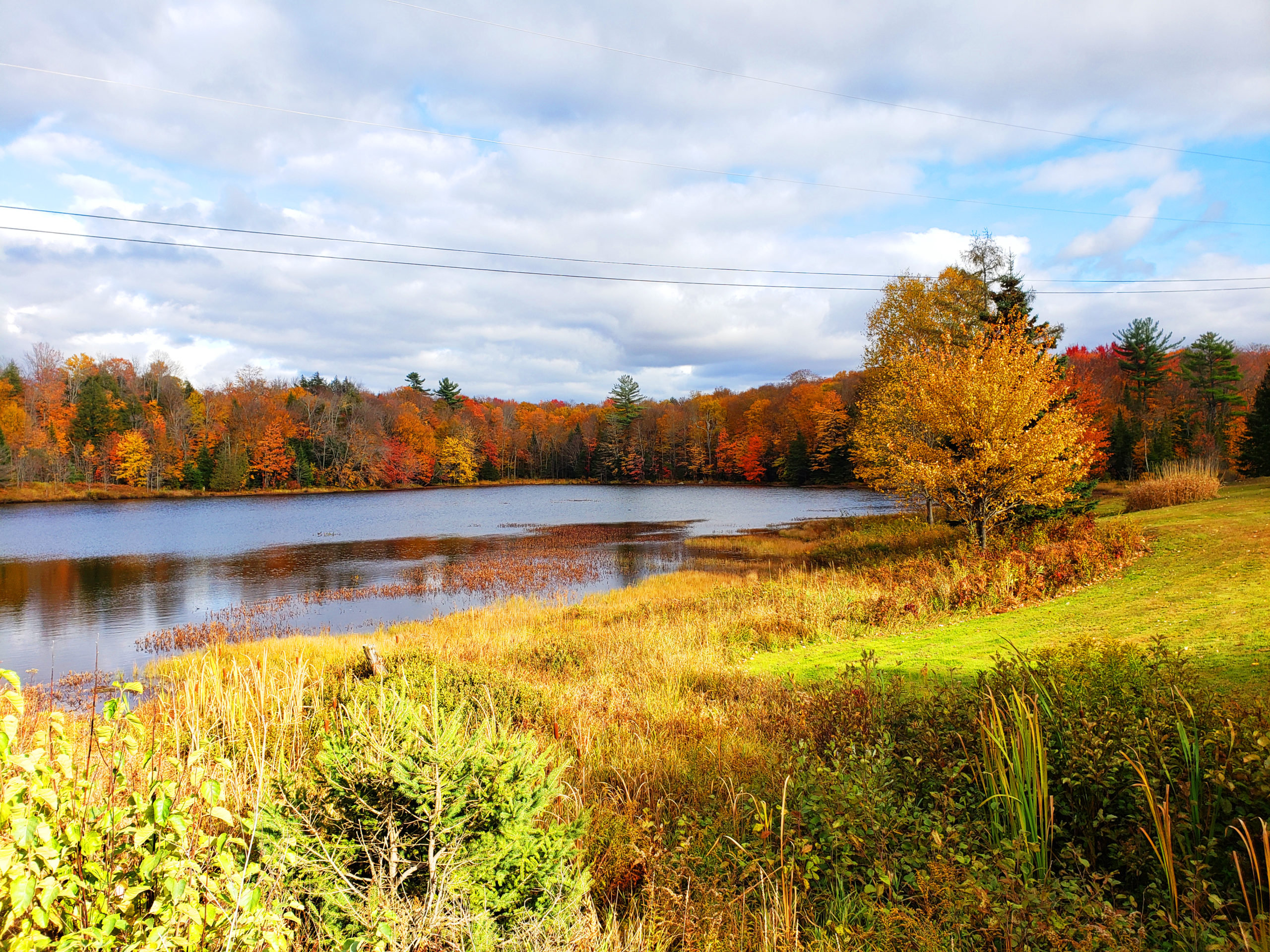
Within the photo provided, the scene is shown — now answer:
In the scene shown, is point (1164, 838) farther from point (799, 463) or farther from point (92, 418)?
point (92, 418)

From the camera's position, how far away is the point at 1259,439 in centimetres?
3353

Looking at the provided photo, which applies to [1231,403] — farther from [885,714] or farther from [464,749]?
[464,749]

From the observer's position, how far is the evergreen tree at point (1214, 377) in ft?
165

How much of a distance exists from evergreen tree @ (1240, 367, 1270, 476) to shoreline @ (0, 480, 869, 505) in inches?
1344

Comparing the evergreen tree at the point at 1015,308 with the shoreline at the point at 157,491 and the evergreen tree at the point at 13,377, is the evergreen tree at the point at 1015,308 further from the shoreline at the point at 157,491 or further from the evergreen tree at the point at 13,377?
the evergreen tree at the point at 13,377

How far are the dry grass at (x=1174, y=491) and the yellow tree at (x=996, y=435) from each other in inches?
259

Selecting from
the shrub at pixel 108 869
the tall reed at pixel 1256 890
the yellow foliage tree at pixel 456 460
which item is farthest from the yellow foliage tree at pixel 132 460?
the tall reed at pixel 1256 890

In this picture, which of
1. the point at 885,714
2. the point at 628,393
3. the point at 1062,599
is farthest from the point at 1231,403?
the point at 628,393

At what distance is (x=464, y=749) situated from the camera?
349cm

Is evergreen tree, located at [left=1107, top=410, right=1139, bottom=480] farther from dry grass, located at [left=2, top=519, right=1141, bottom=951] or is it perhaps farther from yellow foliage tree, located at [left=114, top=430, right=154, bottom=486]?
yellow foliage tree, located at [left=114, top=430, right=154, bottom=486]

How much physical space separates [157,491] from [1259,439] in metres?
95.8

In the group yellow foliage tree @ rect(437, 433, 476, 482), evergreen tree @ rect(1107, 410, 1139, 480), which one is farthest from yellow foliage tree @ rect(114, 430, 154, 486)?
evergreen tree @ rect(1107, 410, 1139, 480)

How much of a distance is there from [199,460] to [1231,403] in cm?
10356

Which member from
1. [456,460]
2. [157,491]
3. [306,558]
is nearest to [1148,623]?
[306,558]
